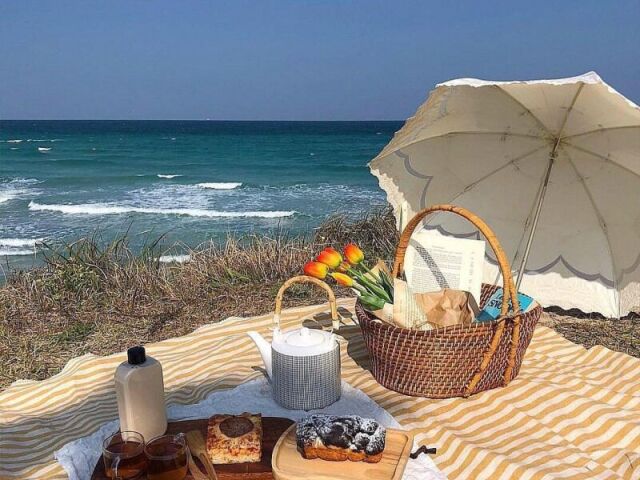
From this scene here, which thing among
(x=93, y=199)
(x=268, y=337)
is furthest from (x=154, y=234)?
(x=268, y=337)

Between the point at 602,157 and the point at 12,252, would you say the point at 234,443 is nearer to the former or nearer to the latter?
the point at 602,157

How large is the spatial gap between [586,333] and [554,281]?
487 millimetres

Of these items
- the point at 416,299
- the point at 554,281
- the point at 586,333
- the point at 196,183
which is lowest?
the point at 196,183

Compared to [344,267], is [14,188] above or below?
below

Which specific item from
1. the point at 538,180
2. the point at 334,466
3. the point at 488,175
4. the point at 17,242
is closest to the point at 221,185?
the point at 17,242

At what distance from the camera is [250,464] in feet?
5.78

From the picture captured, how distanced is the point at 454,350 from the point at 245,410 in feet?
2.87

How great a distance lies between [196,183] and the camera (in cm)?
2491

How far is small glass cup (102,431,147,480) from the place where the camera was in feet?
5.32

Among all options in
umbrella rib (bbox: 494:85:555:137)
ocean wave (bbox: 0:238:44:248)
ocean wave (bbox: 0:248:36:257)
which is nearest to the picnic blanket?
umbrella rib (bbox: 494:85:555:137)

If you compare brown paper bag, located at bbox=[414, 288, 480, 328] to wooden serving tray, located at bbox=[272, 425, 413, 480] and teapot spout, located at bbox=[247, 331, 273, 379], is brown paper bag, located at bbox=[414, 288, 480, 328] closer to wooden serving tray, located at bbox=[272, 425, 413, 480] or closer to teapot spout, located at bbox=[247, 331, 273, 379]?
teapot spout, located at bbox=[247, 331, 273, 379]

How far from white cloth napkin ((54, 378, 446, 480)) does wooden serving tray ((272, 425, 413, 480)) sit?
0.81 feet

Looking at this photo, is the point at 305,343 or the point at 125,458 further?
the point at 305,343

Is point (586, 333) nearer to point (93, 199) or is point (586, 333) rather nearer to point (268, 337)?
point (268, 337)
